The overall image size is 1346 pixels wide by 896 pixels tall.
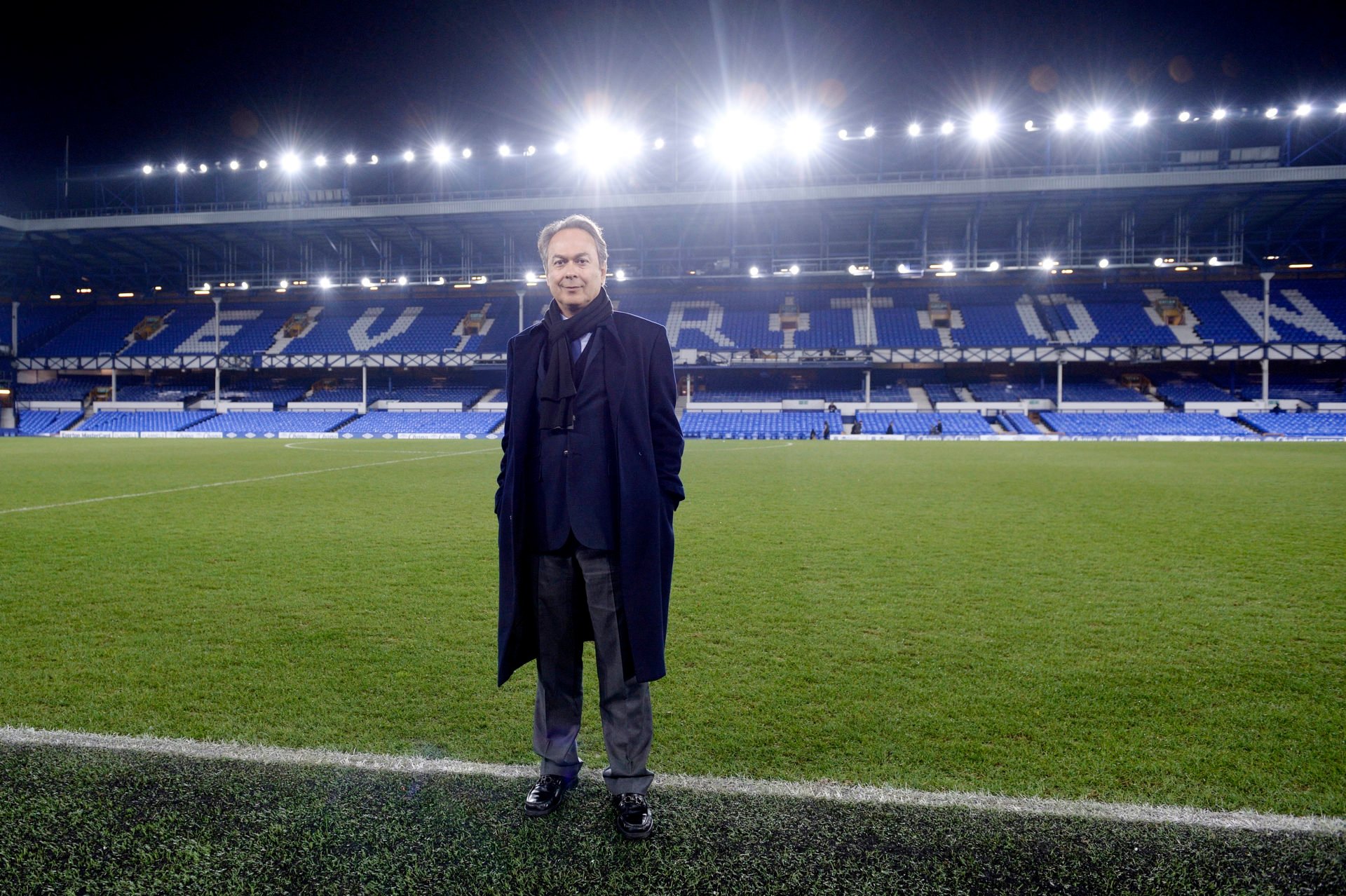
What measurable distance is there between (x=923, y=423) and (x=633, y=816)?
3603cm

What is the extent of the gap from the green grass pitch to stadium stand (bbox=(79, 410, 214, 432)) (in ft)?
108

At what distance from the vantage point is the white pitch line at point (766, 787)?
2332 millimetres

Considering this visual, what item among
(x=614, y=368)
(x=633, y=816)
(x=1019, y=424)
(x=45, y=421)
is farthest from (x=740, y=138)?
(x=45, y=421)

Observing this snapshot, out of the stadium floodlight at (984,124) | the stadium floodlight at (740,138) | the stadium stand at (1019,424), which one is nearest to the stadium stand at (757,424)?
the stadium stand at (1019,424)

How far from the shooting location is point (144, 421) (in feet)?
129

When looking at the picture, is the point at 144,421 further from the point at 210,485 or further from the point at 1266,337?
the point at 1266,337

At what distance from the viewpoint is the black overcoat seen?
2.44 metres

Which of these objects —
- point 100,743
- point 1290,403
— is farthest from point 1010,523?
point 1290,403

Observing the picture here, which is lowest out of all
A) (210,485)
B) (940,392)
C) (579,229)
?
(210,485)

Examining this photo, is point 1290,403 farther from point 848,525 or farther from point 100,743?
point 100,743

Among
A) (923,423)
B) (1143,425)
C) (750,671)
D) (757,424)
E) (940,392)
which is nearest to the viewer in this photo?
(750,671)

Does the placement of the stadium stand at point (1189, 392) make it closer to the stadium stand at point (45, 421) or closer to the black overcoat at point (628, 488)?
the black overcoat at point (628, 488)

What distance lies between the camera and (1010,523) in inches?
349

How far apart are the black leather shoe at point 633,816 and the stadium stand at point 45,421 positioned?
48.2 metres
